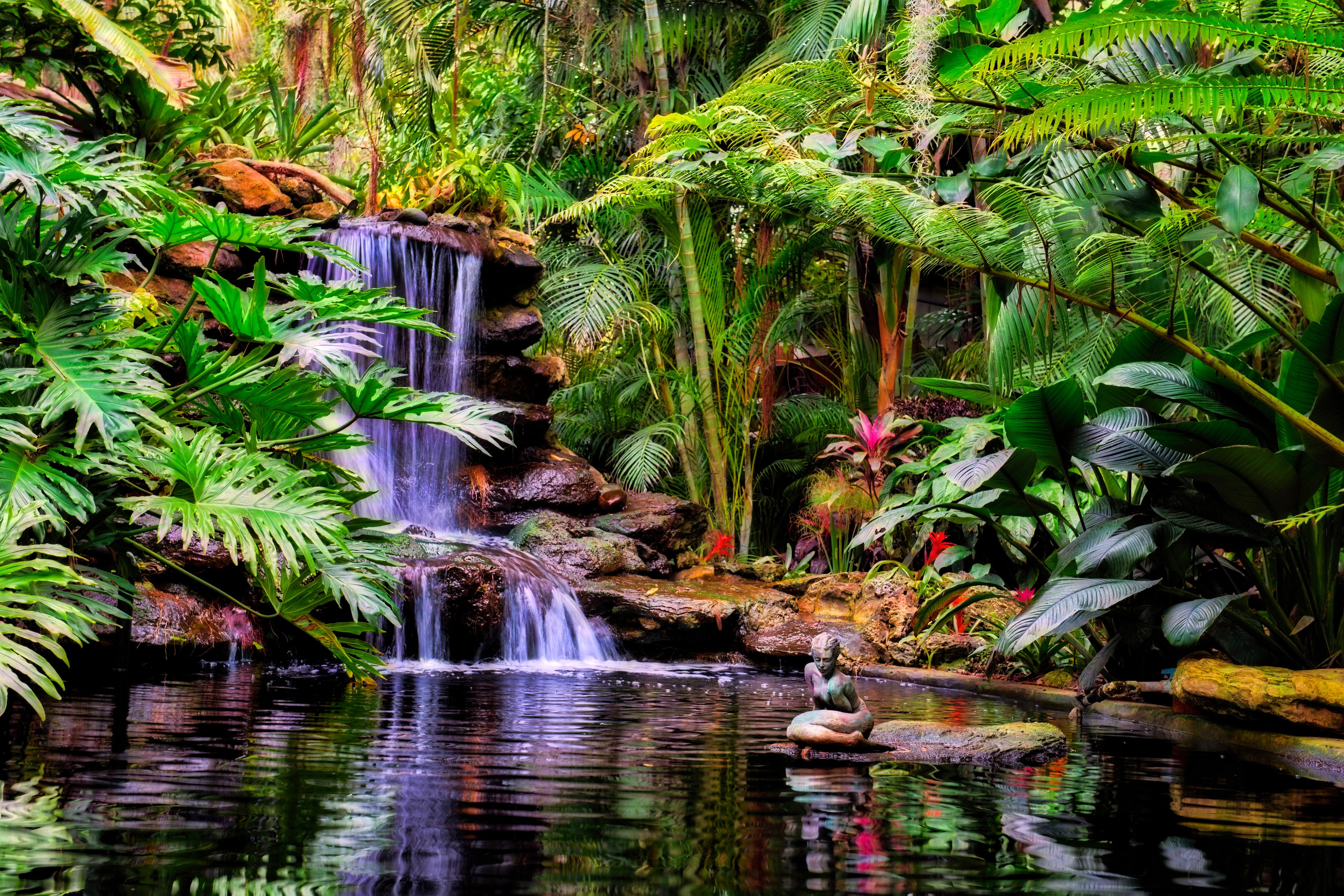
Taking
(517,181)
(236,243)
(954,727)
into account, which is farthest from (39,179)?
(517,181)

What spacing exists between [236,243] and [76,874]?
313cm

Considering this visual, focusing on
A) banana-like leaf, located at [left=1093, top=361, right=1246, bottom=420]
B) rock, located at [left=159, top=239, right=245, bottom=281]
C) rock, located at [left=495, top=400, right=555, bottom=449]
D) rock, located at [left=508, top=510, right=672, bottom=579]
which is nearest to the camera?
banana-like leaf, located at [left=1093, top=361, right=1246, bottom=420]

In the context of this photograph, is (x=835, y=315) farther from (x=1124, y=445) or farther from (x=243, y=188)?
(x=1124, y=445)

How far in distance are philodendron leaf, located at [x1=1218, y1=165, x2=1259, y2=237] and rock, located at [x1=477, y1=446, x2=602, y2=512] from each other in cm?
752

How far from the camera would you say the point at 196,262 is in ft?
30.1

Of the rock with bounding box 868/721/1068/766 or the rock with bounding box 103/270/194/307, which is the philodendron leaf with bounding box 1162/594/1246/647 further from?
the rock with bounding box 103/270/194/307

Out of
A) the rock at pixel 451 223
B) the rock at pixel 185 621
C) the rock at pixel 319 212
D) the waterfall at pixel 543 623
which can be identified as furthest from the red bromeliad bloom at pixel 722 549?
the rock at pixel 319 212

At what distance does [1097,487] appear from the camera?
6.42 m

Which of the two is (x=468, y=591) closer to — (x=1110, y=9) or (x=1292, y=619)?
(x=1292, y=619)

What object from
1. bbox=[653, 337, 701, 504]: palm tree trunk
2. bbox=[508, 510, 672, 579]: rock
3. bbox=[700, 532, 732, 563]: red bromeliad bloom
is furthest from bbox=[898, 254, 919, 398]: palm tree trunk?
bbox=[508, 510, 672, 579]: rock

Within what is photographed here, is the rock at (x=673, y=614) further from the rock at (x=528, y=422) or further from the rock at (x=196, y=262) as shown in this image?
the rock at (x=196, y=262)

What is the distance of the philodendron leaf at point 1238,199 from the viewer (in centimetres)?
340

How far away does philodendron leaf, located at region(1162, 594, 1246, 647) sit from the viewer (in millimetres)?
4141

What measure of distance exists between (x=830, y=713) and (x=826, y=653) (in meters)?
0.22
